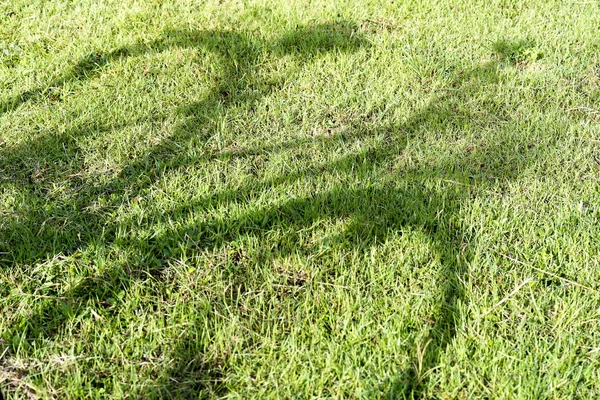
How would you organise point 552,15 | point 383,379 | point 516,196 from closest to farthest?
1. point 383,379
2. point 516,196
3. point 552,15

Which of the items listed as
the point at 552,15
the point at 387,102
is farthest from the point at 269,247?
the point at 552,15

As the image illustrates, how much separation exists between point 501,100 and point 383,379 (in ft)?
7.71

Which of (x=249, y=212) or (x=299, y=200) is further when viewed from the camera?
(x=299, y=200)

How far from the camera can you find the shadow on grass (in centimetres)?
254

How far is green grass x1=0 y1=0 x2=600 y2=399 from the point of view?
2430 mm

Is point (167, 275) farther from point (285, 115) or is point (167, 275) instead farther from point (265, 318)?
point (285, 115)

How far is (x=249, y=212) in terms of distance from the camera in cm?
312

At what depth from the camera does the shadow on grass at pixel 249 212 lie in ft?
8.34

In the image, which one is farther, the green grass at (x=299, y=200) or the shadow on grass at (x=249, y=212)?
the shadow on grass at (x=249, y=212)

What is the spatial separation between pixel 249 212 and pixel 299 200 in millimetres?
272

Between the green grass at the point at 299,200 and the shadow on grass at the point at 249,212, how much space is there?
12 mm

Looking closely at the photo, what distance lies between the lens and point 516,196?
3.23 meters

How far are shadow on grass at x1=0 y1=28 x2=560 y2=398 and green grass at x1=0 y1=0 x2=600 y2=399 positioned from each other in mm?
12

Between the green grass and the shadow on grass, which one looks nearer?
the green grass
